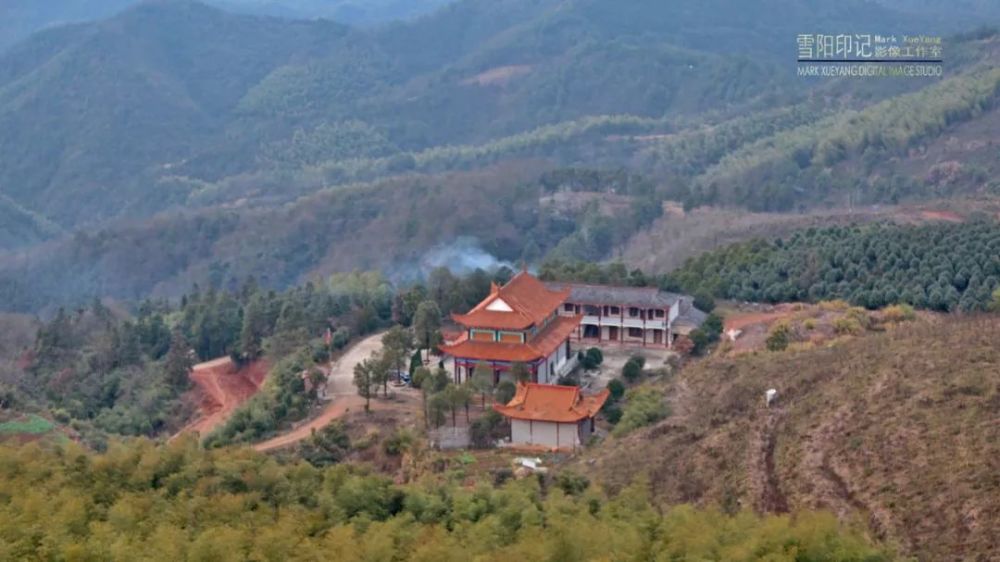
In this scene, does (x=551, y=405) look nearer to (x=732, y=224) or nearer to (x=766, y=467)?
(x=766, y=467)

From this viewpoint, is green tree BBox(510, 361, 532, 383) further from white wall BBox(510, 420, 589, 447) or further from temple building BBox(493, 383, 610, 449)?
white wall BBox(510, 420, 589, 447)

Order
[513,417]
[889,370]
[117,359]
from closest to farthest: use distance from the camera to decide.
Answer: [889,370], [513,417], [117,359]

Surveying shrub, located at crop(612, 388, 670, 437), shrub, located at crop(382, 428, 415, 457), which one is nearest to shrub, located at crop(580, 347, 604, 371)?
shrub, located at crop(612, 388, 670, 437)

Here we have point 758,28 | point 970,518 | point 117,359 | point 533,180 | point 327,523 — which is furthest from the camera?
point 758,28

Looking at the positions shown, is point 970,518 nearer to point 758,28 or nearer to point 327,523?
point 327,523

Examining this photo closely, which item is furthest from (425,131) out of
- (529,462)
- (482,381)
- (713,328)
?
(529,462)

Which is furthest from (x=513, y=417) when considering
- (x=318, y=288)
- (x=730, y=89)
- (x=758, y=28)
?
(x=758, y=28)

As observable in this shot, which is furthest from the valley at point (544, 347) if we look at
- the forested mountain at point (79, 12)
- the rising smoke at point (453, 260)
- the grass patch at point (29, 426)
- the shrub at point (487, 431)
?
the forested mountain at point (79, 12)
